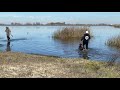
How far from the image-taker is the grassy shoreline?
10.5 meters

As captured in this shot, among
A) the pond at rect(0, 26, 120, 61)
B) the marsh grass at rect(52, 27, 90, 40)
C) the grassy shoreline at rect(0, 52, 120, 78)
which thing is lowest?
the pond at rect(0, 26, 120, 61)

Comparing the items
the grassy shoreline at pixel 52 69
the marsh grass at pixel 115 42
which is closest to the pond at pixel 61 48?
the marsh grass at pixel 115 42

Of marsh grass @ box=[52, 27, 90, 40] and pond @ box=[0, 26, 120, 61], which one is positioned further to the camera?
marsh grass @ box=[52, 27, 90, 40]

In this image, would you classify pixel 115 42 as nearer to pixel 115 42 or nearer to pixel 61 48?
pixel 115 42

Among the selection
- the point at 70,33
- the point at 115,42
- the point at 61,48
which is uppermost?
the point at 70,33

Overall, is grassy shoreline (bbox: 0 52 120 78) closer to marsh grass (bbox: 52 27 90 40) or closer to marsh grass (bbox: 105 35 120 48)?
marsh grass (bbox: 105 35 120 48)

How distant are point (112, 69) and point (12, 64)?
4368 mm

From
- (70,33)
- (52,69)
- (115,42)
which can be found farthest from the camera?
(70,33)

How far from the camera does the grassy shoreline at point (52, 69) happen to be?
34.6ft

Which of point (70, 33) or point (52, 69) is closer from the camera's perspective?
point (52, 69)

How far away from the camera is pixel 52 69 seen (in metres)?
11.5

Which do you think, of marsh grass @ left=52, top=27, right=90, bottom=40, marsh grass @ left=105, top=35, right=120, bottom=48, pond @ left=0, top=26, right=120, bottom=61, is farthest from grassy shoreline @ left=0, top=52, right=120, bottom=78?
marsh grass @ left=52, top=27, right=90, bottom=40

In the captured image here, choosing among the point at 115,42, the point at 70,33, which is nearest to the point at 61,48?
the point at 115,42

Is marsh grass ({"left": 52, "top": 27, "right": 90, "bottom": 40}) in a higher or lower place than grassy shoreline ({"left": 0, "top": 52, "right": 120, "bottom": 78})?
higher
